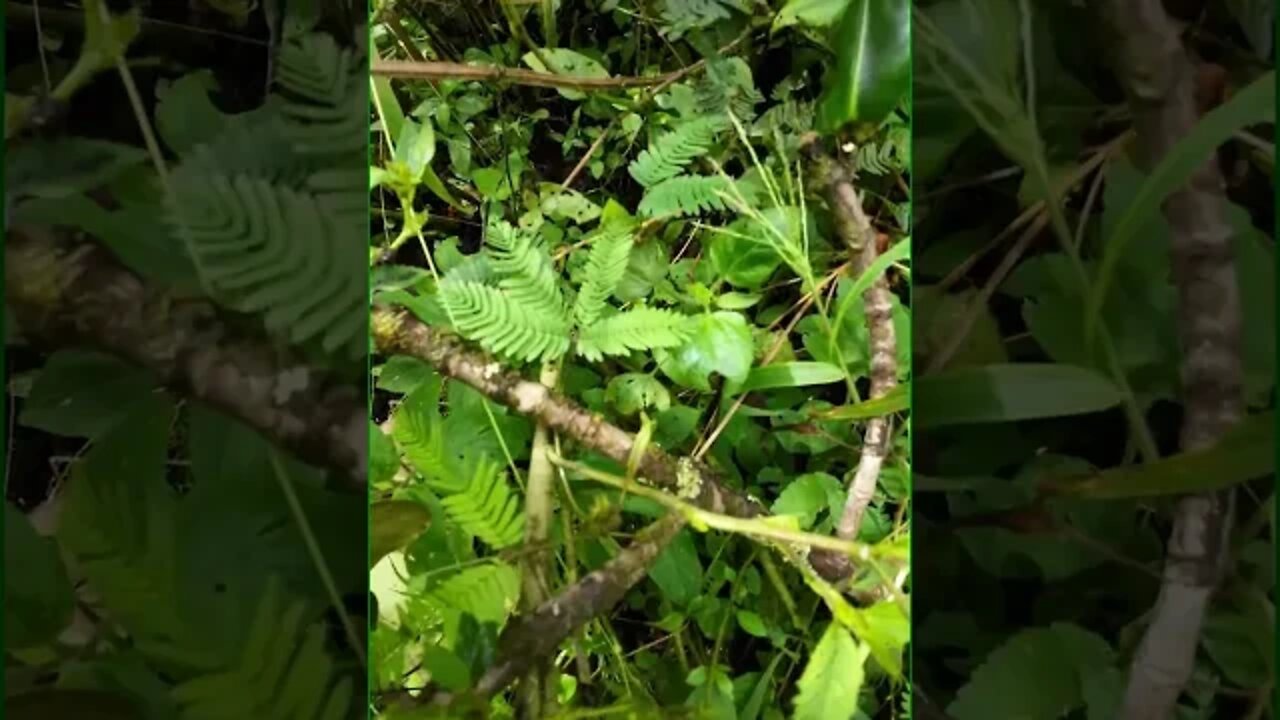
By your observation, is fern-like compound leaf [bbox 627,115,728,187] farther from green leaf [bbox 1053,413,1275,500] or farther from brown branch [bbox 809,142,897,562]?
green leaf [bbox 1053,413,1275,500]

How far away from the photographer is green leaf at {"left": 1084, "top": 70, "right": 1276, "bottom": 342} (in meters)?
0.46

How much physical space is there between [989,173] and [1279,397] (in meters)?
0.14

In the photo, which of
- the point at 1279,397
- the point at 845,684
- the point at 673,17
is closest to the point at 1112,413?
the point at 1279,397

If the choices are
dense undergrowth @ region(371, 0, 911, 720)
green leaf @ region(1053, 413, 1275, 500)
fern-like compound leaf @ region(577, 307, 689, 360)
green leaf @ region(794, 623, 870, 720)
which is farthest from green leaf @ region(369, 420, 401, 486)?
green leaf @ region(1053, 413, 1275, 500)

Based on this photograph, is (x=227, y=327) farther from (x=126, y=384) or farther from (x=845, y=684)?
(x=845, y=684)

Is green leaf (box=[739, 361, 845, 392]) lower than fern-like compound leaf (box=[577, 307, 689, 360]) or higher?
lower

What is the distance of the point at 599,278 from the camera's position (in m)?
0.60

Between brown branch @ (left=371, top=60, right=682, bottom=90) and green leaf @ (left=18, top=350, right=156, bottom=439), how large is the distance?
215 millimetres

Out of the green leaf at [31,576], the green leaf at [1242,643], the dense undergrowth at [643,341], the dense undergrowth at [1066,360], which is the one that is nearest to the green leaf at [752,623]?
Answer: the dense undergrowth at [643,341]

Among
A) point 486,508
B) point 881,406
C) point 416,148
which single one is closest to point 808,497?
point 881,406

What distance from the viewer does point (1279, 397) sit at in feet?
1.51

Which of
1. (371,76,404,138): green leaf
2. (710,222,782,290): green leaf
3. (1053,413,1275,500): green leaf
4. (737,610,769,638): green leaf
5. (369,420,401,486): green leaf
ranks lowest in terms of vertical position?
(737,610,769,638): green leaf

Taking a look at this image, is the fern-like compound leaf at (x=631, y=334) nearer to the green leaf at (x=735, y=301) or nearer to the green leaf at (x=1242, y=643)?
the green leaf at (x=735, y=301)

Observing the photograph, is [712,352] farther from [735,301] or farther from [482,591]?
[482,591]
